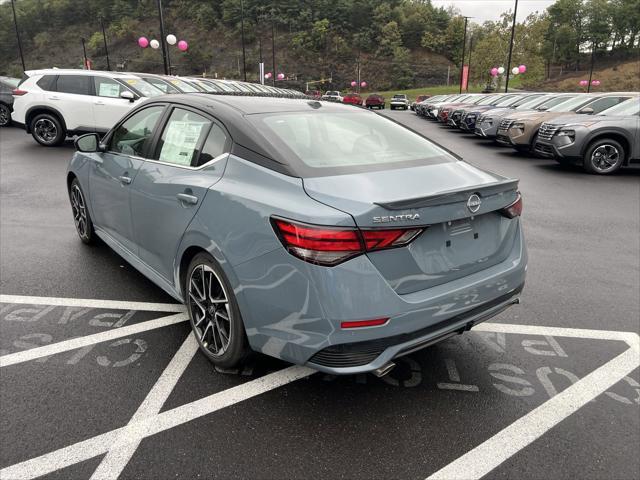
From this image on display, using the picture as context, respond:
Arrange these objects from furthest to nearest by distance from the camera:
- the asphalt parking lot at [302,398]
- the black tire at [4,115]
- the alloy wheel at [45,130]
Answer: the black tire at [4,115]
the alloy wheel at [45,130]
the asphalt parking lot at [302,398]

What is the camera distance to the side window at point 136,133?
366 cm

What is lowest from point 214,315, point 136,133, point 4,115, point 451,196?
point 214,315

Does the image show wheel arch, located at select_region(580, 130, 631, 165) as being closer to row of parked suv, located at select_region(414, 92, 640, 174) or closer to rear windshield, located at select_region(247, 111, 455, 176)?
row of parked suv, located at select_region(414, 92, 640, 174)

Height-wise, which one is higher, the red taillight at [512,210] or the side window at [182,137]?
the side window at [182,137]

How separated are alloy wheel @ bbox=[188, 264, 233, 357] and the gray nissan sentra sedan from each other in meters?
0.01

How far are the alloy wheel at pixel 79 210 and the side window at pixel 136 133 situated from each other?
1088 mm

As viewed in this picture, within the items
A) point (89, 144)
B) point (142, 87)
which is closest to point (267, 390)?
point (89, 144)

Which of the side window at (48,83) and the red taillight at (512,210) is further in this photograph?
the side window at (48,83)

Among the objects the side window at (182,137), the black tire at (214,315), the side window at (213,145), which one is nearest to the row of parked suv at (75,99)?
the side window at (182,137)

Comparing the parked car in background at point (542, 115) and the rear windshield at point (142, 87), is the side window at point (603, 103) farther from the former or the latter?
the rear windshield at point (142, 87)

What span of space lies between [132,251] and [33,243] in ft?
7.38

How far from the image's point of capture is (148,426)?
8.14 feet

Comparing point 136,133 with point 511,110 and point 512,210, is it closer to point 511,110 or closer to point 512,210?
point 512,210

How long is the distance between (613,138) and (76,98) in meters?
12.3
